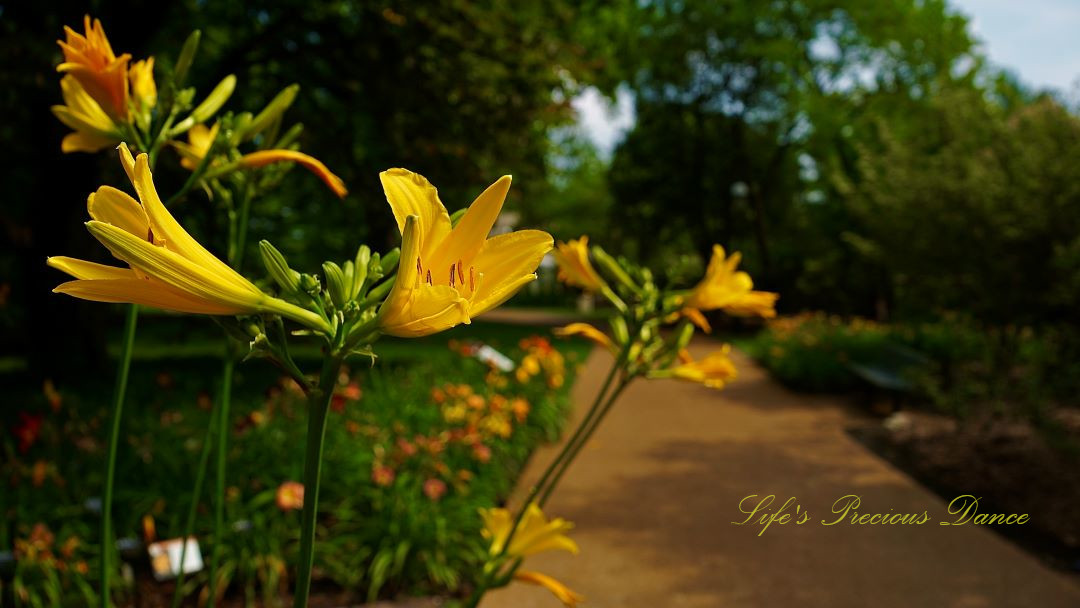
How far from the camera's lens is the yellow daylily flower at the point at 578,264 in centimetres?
168

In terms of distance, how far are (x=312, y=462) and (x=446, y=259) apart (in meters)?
0.23

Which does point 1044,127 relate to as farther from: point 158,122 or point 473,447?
point 158,122

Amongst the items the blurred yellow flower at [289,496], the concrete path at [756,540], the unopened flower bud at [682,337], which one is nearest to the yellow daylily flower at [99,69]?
the unopened flower bud at [682,337]

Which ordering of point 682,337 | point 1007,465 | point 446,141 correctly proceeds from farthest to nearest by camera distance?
point 446,141, point 1007,465, point 682,337

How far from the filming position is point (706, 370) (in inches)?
63.7

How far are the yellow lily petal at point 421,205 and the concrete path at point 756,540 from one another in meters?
2.86

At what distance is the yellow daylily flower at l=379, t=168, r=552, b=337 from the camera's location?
632 millimetres

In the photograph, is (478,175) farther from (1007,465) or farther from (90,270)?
(90,270)

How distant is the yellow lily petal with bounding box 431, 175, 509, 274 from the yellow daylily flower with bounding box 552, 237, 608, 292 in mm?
965

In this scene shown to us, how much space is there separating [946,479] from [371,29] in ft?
19.3

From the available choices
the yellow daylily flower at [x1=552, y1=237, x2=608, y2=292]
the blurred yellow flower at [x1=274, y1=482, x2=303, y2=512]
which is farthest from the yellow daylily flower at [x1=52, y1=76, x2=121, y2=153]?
the blurred yellow flower at [x1=274, y1=482, x2=303, y2=512]

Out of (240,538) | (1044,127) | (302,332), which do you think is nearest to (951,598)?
(240,538)

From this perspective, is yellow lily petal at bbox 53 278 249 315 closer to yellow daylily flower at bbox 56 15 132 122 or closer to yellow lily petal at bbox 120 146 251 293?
yellow lily petal at bbox 120 146 251 293

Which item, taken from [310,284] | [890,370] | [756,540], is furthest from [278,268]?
[890,370]
